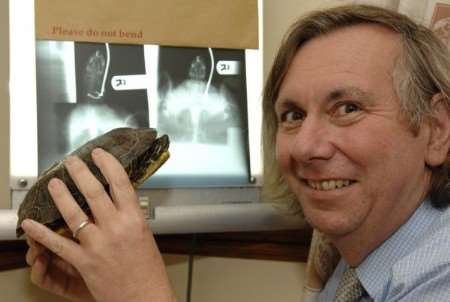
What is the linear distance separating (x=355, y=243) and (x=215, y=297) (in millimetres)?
459

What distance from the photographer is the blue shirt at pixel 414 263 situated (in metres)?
0.66

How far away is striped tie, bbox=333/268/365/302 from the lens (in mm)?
828

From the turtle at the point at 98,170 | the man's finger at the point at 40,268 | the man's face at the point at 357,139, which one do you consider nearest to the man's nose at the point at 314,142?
the man's face at the point at 357,139

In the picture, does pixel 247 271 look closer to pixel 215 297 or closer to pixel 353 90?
pixel 215 297

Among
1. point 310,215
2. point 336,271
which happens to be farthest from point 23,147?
point 336,271

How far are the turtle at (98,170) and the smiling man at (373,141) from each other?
225 millimetres

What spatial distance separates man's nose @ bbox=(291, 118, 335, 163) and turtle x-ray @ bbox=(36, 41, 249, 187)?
292 mm

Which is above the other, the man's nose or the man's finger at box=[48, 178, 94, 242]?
the man's nose

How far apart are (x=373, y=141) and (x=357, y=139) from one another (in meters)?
0.02

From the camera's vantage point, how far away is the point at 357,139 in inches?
28.9

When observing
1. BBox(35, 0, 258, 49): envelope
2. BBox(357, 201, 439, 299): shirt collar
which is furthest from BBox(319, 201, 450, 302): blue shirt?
BBox(35, 0, 258, 49): envelope

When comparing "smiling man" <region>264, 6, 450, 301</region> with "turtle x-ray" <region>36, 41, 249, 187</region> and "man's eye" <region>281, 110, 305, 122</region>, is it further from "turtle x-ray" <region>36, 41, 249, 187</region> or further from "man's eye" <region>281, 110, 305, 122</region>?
"turtle x-ray" <region>36, 41, 249, 187</region>

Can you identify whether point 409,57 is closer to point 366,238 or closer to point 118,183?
point 366,238

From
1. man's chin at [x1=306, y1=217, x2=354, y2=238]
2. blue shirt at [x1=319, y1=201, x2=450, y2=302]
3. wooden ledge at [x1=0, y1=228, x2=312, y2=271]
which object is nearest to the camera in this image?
blue shirt at [x1=319, y1=201, x2=450, y2=302]
